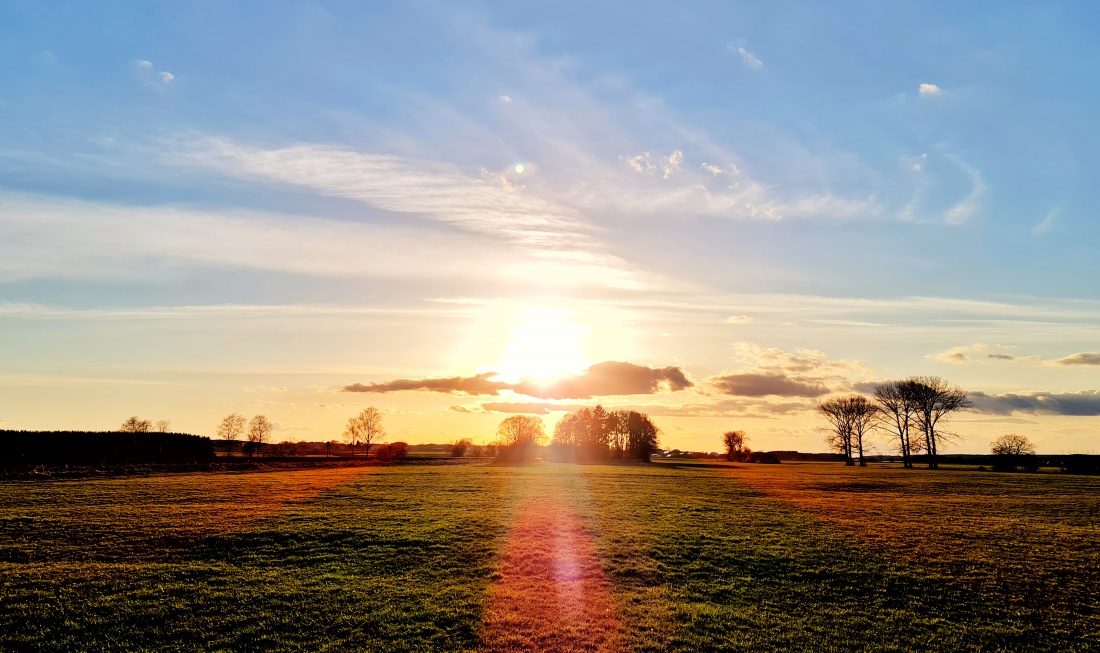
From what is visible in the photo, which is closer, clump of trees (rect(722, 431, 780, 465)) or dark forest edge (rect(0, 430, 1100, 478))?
Answer: dark forest edge (rect(0, 430, 1100, 478))

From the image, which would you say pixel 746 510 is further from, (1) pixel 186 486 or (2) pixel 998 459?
(2) pixel 998 459

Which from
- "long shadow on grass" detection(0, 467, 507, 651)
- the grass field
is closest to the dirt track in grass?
Result: the grass field

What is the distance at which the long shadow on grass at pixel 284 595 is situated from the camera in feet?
49.3

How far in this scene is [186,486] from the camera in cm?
4384

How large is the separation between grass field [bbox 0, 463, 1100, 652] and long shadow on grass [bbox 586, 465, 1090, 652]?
89 mm

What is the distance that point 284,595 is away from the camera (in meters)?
18.0

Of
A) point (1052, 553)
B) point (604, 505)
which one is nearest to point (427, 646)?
point (604, 505)

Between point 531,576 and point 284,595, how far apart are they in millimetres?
7757

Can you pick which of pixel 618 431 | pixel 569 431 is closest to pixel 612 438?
pixel 618 431

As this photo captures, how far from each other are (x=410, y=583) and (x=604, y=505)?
18457mm

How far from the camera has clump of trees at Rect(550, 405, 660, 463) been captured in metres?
132

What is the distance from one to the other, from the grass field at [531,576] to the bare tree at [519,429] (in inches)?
4610

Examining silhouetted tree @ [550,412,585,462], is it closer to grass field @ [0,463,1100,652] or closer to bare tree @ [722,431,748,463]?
bare tree @ [722,431,748,463]

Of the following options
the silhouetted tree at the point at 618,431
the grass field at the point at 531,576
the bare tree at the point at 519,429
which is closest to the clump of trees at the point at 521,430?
the bare tree at the point at 519,429
